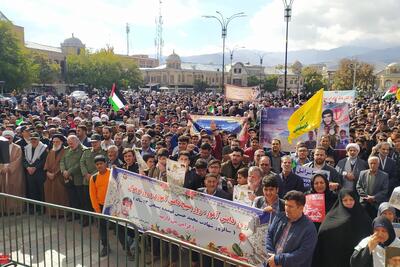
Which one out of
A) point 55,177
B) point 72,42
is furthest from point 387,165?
point 72,42

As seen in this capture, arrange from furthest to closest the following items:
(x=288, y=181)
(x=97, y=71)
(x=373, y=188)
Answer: (x=97, y=71) < (x=373, y=188) < (x=288, y=181)

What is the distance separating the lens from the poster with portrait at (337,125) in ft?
31.2

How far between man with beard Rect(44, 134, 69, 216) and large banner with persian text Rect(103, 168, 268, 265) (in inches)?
91.8

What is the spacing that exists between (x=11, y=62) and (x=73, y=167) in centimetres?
4143

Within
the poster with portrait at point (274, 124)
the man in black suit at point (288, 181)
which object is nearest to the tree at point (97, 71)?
the poster with portrait at point (274, 124)

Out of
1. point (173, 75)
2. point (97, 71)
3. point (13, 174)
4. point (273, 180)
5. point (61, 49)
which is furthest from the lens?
point (173, 75)

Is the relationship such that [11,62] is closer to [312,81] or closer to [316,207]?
[316,207]

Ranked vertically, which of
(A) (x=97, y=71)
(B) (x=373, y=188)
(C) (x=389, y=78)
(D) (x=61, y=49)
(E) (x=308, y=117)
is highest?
Answer: (D) (x=61, y=49)

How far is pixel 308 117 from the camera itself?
7.67m

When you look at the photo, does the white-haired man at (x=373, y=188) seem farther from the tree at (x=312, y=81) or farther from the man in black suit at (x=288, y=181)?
the tree at (x=312, y=81)

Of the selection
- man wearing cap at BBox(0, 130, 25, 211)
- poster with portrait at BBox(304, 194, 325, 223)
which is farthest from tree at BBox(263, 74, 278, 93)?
poster with portrait at BBox(304, 194, 325, 223)

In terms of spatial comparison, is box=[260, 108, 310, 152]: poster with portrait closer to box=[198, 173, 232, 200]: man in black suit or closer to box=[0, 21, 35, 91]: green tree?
box=[198, 173, 232, 200]: man in black suit

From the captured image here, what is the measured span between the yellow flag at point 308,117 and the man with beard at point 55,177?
4.38 m

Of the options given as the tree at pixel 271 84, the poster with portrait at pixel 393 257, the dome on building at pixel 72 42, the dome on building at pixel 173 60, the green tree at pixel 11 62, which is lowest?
the tree at pixel 271 84
